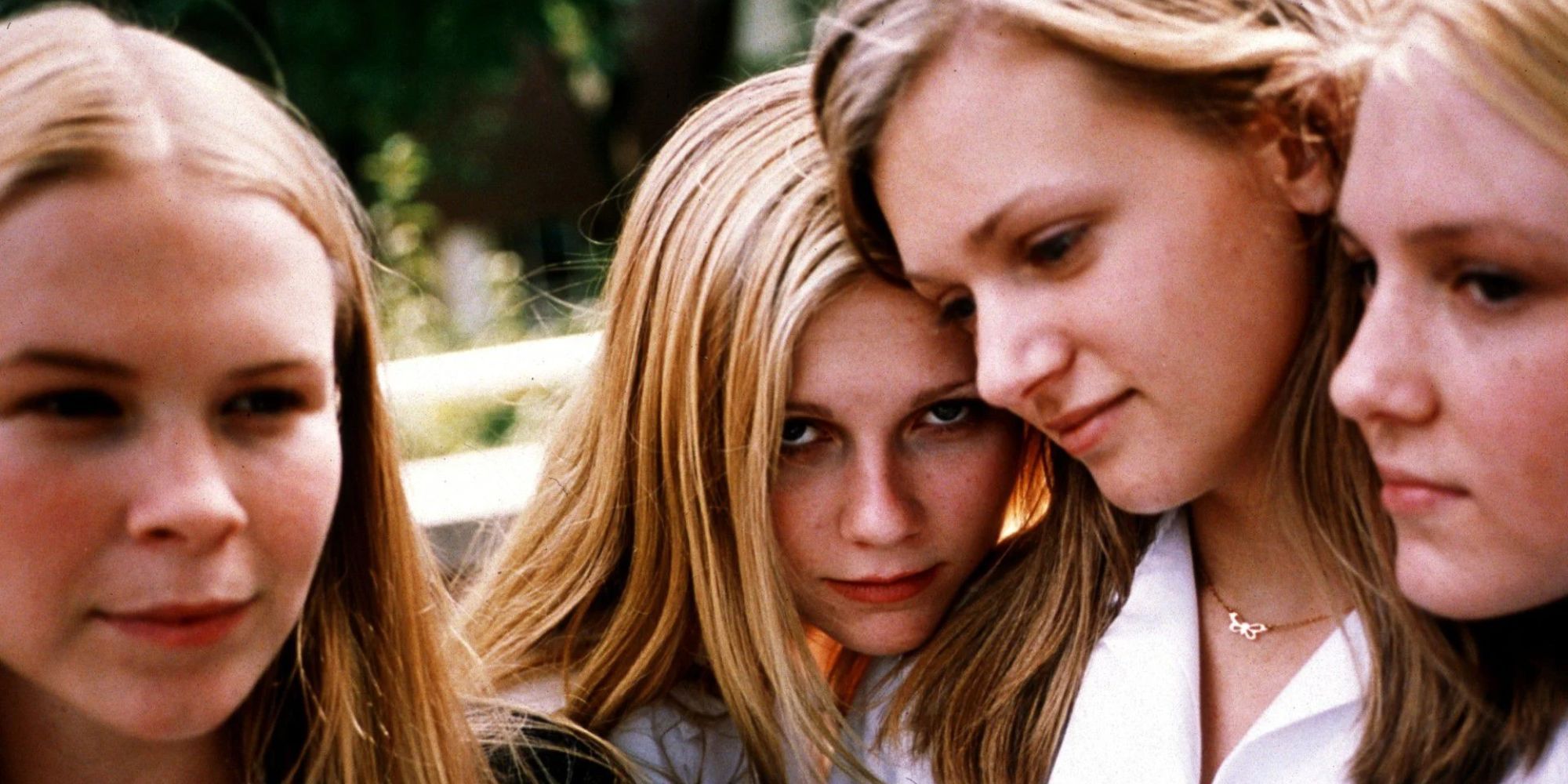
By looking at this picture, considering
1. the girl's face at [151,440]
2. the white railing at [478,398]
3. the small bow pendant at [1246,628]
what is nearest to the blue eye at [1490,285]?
the small bow pendant at [1246,628]

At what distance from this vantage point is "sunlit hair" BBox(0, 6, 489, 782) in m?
1.94

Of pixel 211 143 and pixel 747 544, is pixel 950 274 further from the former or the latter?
pixel 211 143

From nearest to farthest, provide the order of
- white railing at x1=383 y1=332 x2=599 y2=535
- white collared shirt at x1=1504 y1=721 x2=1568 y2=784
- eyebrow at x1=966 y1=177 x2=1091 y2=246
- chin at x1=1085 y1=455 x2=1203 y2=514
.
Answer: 1. white collared shirt at x1=1504 y1=721 x2=1568 y2=784
2. eyebrow at x1=966 y1=177 x2=1091 y2=246
3. chin at x1=1085 y1=455 x2=1203 y2=514
4. white railing at x1=383 y1=332 x2=599 y2=535

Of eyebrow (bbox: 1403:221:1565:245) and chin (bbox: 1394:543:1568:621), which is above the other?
eyebrow (bbox: 1403:221:1565:245)

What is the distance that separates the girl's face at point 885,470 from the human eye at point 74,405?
102 centimetres

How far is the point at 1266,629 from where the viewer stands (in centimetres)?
252

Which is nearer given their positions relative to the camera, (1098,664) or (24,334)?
(24,334)

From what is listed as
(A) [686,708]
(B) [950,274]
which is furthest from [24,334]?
(A) [686,708]

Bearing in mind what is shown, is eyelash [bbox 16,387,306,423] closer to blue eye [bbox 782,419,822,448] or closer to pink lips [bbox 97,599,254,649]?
pink lips [bbox 97,599,254,649]

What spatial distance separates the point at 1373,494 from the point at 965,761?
758mm

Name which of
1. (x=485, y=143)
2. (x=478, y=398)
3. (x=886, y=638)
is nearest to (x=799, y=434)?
(x=886, y=638)

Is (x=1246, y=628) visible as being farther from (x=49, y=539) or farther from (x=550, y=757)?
(x=49, y=539)

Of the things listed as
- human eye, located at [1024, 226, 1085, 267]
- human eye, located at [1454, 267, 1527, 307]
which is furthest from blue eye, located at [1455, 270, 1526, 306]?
human eye, located at [1024, 226, 1085, 267]

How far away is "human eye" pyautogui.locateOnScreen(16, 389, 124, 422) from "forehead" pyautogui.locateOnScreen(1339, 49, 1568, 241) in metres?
1.34
